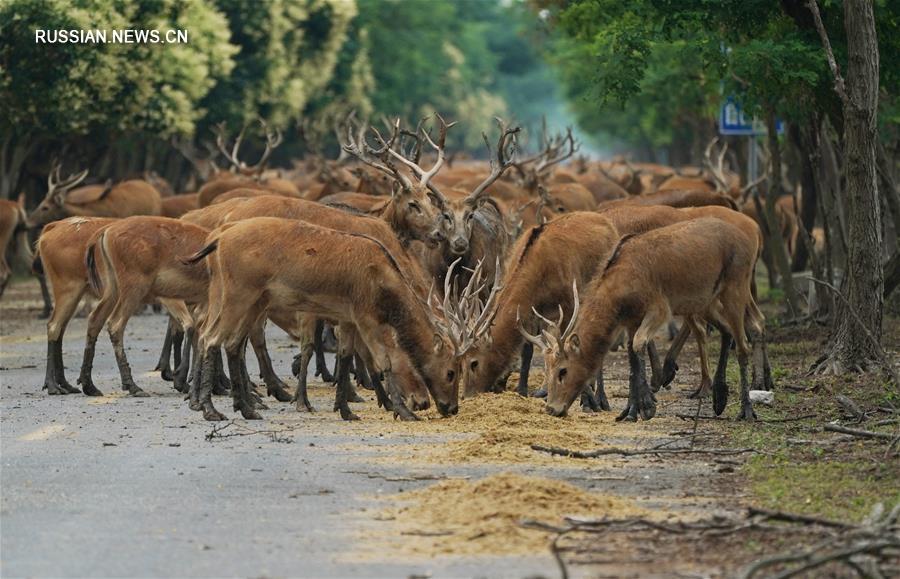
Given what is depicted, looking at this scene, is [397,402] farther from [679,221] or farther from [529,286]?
[679,221]

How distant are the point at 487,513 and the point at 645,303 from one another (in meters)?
5.00

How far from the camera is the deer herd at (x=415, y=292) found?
1435cm

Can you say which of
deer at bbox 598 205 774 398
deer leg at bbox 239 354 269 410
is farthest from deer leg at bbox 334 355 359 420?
deer at bbox 598 205 774 398

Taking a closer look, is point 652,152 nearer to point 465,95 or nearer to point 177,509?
point 465,95

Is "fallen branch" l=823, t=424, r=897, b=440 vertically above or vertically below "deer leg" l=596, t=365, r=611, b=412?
above

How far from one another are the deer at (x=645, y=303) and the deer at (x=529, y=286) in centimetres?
74

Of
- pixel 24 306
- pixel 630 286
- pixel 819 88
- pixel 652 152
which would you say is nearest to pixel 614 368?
pixel 819 88

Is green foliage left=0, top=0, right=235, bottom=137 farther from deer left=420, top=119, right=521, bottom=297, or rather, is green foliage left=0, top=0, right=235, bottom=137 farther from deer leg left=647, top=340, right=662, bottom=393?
deer leg left=647, top=340, right=662, bottom=393

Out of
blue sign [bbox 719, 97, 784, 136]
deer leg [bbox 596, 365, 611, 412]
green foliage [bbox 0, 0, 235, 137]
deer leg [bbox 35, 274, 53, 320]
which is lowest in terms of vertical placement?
deer leg [bbox 35, 274, 53, 320]

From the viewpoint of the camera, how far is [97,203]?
1170 inches

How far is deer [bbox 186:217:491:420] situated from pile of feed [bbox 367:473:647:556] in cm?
360

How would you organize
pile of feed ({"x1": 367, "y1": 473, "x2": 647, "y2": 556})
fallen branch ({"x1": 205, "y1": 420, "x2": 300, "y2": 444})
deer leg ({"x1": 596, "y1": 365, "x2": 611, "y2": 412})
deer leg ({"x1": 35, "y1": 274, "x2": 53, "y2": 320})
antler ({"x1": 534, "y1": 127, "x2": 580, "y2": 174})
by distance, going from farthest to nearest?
antler ({"x1": 534, "y1": 127, "x2": 580, "y2": 174}) → deer leg ({"x1": 35, "y1": 274, "x2": 53, "y2": 320}) → deer leg ({"x1": 596, "y1": 365, "x2": 611, "y2": 412}) → fallen branch ({"x1": 205, "y1": 420, "x2": 300, "y2": 444}) → pile of feed ({"x1": 367, "y1": 473, "x2": 647, "y2": 556})

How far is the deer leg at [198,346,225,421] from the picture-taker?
46.8ft

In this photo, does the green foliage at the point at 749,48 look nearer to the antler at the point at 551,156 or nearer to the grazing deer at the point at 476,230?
the grazing deer at the point at 476,230
